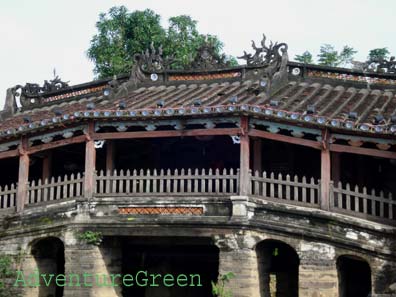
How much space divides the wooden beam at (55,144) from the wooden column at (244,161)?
3.35m

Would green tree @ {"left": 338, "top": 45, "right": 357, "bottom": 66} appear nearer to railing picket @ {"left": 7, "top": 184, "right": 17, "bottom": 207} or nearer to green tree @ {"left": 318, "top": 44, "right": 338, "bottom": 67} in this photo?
green tree @ {"left": 318, "top": 44, "right": 338, "bottom": 67}

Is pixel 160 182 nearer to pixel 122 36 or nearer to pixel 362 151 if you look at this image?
pixel 362 151

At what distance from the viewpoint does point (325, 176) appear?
14117mm

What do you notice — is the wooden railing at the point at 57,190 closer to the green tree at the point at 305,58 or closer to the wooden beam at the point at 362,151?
the wooden beam at the point at 362,151

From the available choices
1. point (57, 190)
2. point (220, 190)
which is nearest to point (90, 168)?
point (57, 190)

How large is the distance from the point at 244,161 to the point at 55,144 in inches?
166

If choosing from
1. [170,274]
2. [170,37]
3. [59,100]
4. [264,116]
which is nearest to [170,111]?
[264,116]

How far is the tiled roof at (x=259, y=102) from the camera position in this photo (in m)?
13.8

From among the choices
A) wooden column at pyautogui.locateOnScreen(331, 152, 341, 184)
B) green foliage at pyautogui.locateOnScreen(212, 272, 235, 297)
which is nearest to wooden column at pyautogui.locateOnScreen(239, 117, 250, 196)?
green foliage at pyautogui.locateOnScreen(212, 272, 235, 297)

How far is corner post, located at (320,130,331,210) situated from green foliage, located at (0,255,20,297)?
6793mm

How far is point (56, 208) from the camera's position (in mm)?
15461

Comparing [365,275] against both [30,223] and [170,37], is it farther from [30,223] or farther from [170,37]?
[170,37]

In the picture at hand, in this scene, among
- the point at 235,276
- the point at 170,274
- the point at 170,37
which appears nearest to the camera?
the point at 235,276

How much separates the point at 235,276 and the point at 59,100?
8855 millimetres
